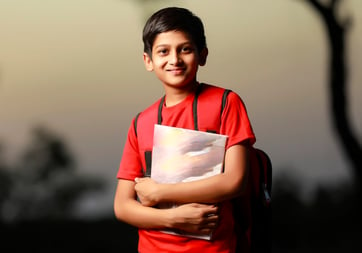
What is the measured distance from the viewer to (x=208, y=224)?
46.1 inches

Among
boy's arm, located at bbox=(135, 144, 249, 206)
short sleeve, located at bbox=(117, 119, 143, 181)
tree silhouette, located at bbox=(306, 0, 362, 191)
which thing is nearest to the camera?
boy's arm, located at bbox=(135, 144, 249, 206)

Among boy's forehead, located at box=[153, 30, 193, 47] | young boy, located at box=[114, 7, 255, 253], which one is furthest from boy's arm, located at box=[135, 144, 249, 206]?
boy's forehead, located at box=[153, 30, 193, 47]

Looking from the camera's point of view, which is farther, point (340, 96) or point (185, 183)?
point (340, 96)

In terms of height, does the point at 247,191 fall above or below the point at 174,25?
below

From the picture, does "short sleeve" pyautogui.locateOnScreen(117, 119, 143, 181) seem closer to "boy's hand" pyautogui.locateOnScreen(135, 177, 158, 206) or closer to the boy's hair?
"boy's hand" pyautogui.locateOnScreen(135, 177, 158, 206)

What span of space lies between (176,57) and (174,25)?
0.22ft

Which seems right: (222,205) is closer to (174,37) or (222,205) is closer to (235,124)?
(235,124)

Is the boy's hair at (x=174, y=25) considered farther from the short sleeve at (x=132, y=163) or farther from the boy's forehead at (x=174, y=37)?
the short sleeve at (x=132, y=163)

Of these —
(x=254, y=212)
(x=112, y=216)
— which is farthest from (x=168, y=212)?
(x=112, y=216)

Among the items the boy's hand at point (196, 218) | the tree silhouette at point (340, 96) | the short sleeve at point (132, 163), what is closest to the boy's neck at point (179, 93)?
the short sleeve at point (132, 163)

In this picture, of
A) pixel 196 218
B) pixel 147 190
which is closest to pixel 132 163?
pixel 147 190

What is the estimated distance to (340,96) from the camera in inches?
106

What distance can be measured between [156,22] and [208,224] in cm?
44

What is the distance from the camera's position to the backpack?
3.94 ft
